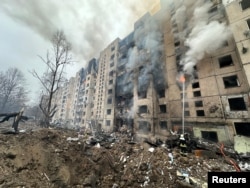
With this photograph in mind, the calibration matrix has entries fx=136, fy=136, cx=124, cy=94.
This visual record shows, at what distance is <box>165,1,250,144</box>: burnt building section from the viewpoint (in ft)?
46.1

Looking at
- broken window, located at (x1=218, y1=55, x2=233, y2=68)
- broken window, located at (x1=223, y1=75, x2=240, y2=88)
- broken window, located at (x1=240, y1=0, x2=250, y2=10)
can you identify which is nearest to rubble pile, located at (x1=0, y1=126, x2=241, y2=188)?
broken window, located at (x1=223, y1=75, x2=240, y2=88)

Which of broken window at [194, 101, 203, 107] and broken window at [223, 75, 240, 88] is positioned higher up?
broken window at [223, 75, 240, 88]

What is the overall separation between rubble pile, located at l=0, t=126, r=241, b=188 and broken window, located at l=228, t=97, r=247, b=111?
25.8 ft

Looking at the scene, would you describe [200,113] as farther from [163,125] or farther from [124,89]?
[124,89]

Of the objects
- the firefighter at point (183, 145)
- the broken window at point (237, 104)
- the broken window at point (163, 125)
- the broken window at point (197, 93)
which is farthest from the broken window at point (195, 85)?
the firefighter at point (183, 145)

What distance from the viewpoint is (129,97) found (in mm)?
28203

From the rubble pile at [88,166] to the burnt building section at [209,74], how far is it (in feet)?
23.5

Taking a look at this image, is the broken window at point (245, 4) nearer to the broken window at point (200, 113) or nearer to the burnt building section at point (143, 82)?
the burnt building section at point (143, 82)

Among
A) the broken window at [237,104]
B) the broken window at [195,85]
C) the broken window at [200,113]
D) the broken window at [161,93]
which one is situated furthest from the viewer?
the broken window at [161,93]

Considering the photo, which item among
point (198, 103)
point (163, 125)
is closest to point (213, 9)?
point (198, 103)

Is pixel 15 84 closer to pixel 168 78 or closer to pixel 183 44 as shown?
pixel 168 78

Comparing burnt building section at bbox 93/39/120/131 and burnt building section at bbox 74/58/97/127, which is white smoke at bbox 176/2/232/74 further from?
burnt building section at bbox 74/58/97/127

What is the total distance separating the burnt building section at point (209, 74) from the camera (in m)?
14.0

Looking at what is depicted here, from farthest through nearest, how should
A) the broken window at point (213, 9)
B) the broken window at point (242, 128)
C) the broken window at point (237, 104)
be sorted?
1. the broken window at point (213, 9)
2. the broken window at point (237, 104)
3. the broken window at point (242, 128)
